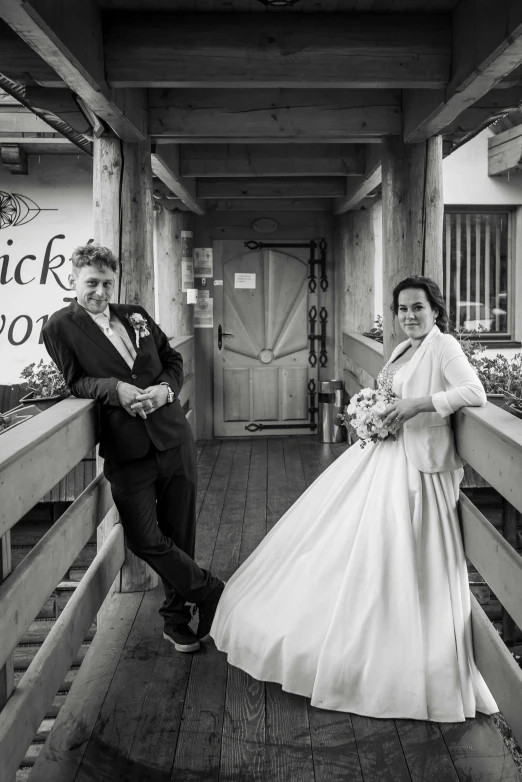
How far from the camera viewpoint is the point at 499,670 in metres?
2.75

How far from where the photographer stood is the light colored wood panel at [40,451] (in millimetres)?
2229

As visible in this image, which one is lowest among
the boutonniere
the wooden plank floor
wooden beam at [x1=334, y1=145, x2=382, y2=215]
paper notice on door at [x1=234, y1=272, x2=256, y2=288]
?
the wooden plank floor

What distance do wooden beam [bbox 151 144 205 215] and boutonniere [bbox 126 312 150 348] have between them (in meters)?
1.79

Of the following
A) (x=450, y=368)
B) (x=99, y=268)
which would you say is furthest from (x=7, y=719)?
(x=450, y=368)

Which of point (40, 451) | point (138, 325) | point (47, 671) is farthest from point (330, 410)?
point (40, 451)

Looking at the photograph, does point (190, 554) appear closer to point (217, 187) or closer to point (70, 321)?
point (70, 321)

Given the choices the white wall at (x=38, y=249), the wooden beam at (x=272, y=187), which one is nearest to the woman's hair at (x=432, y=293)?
the wooden beam at (x=272, y=187)

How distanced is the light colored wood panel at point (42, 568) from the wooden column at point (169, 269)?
16.2ft

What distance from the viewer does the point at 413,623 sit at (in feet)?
9.92

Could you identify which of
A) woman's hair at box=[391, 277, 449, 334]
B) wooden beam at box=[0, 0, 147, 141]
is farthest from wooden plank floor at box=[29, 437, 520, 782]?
wooden beam at box=[0, 0, 147, 141]

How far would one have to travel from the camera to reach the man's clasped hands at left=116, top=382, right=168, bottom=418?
10.9 feet

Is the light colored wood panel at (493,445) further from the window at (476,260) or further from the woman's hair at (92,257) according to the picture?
the window at (476,260)

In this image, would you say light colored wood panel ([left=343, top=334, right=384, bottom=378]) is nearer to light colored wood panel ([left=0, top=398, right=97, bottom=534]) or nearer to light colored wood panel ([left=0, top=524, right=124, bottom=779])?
light colored wood panel ([left=0, top=524, right=124, bottom=779])

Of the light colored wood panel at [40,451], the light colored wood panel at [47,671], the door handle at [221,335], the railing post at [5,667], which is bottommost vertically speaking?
the light colored wood panel at [47,671]
